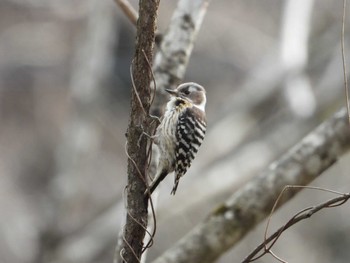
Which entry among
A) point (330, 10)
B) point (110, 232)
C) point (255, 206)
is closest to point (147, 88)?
point (255, 206)

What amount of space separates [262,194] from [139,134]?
1.82 metres

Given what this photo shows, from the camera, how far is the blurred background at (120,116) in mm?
8930

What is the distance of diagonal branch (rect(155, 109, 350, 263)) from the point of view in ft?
17.7

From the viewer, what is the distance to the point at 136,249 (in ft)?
13.4

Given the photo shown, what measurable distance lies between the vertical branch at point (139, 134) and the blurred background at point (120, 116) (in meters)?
4.49

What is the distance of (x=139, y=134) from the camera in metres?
3.90

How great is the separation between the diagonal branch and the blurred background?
Answer: 2.96m

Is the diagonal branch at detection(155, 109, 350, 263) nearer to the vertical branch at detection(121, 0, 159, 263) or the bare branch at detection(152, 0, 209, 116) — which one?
the bare branch at detection(152, 0, 209, 116)

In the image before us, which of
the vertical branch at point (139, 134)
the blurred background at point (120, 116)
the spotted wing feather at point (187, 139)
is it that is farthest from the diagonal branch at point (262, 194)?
the blurred background at point (120, 116)

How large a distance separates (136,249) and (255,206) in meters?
1.61

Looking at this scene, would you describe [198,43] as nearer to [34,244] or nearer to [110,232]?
[34,244]

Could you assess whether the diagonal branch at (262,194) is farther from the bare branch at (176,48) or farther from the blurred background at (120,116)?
the blurred background at (120,116)

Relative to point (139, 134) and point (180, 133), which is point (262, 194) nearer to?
point (180, 133)

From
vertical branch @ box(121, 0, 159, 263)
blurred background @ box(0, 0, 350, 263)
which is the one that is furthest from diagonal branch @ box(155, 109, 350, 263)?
blurred background @ box(0, 0, 350, 263)
